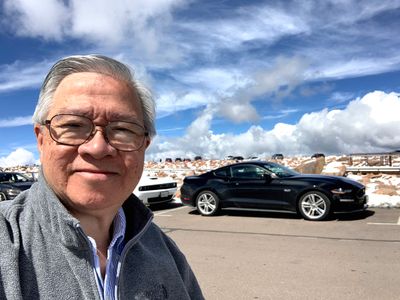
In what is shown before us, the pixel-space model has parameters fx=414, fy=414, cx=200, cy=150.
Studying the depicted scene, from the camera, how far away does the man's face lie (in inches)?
64.2

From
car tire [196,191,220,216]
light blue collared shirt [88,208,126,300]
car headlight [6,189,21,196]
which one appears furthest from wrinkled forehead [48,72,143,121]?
car headlight [6,189,21,196]

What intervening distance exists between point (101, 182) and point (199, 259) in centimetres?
534

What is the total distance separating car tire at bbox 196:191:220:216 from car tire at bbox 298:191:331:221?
2.38m

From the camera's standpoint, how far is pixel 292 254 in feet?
22.6

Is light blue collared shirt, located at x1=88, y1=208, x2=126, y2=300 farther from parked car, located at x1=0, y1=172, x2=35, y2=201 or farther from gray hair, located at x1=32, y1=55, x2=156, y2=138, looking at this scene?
parked car, located at x1=0, y1=172, x2=35, y2=201

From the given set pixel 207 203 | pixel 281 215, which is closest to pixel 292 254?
pixel 281 215

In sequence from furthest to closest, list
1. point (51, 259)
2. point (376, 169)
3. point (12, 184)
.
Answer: point (376, 169) < point (12, 184) < point (51, 259)

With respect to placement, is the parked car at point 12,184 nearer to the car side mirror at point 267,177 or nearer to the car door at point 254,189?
the car door at point 254,189

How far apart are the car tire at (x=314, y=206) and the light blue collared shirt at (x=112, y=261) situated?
8.72 meters

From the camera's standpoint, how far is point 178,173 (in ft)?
95.2

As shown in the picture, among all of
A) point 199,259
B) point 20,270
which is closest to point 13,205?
point 20,270

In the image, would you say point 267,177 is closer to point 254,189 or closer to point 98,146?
point 254,189

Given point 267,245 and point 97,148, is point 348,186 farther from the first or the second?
point 97,148

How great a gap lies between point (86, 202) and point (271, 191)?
30.8 feet
